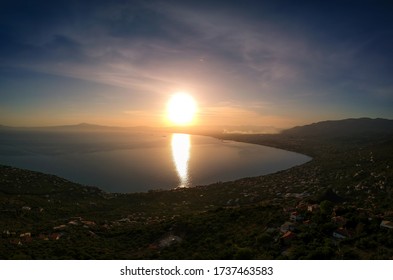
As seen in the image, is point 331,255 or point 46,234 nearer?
point 331,255

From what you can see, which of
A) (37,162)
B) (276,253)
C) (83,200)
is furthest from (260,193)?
(37,162)

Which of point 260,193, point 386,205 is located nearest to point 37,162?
point 260,193

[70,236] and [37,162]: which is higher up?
[70,236]

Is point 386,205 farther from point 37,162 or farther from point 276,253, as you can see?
point 37,162

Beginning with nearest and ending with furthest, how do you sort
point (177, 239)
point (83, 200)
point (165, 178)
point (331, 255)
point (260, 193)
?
point (331, 255) → point (177, 239) → point (83, 200) → point (260, 193) → point (165, 178)
